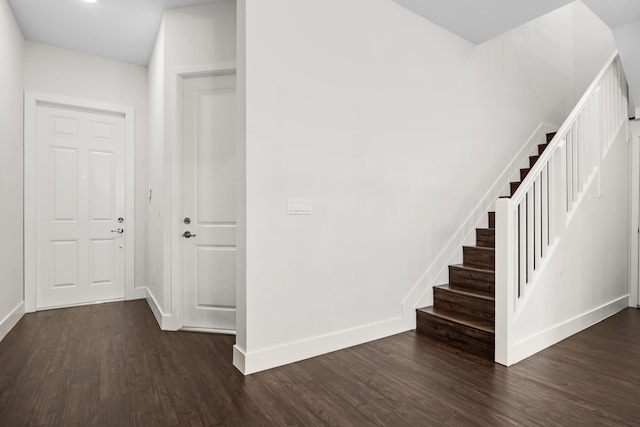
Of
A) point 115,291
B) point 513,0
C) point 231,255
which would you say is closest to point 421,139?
point 513,0

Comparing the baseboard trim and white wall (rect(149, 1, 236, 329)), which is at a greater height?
white wall (rect(149, 1, 236, 329))

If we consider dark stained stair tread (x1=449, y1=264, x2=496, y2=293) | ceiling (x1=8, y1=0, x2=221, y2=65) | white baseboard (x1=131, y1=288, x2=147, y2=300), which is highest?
ceiling (x1=8, y1=0, x2=221, y2=65)

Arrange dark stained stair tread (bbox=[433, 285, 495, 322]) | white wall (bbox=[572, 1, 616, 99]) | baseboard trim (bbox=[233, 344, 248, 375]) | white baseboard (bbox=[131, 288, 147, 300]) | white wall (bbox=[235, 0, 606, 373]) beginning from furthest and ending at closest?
white wall (bbox=[572, 1, 616, 99]), white baseboard (bbox=[131, 288, 147, 300]), dark stained stair tread (bbox=[433, 285, 495, 322]), white wall (bbox=[235, 0, 606, 373]), baseboard trim (bbox=[233, 344, 248, 375])

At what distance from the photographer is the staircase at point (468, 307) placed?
8.70 feet

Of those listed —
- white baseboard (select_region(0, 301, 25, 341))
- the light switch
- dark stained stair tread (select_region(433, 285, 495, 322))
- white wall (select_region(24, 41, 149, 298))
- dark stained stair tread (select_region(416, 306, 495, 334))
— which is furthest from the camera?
white wall (select_region(24, 41, 149, 298))

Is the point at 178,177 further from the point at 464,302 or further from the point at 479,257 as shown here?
the point at 479,257

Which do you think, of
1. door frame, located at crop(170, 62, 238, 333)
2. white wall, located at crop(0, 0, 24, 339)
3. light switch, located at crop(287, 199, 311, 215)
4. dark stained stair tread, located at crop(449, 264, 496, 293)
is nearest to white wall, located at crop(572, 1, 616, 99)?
dark stained stair tread, located at crop(449, 264, 496, 293)

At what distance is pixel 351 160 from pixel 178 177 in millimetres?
1680

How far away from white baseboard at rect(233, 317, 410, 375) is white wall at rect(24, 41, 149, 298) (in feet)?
9.28

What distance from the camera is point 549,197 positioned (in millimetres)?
2816

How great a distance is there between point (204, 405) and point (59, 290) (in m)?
3.18

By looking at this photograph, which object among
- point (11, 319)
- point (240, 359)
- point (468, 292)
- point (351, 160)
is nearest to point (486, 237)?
point (468, 292)

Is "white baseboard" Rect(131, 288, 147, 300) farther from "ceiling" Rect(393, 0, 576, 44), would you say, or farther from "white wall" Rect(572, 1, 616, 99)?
"white wall" Rect(572, 1, 616, 99)

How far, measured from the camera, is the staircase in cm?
265
